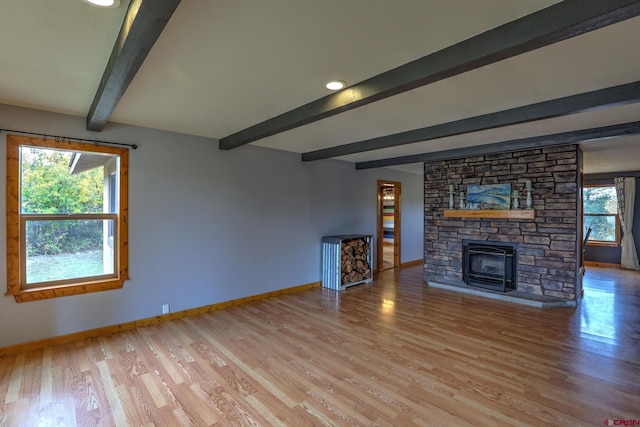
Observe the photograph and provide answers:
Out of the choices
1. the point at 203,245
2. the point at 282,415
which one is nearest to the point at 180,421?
the point at 282,415

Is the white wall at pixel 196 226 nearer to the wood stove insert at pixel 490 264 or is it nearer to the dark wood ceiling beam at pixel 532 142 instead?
the dark wood ceiling beam at pixel 532 142

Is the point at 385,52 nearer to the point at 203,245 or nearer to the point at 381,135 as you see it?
the point at 381,135

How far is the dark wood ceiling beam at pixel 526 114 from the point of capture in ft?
7.98

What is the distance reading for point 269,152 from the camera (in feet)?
16.2

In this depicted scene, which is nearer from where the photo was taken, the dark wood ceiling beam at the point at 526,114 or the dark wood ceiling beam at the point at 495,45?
the dark wood ceiling beam at the point at 495,45

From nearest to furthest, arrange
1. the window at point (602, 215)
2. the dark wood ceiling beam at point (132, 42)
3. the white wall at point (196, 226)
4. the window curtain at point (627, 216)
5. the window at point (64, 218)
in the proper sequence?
1. the dark wood ceiling beam at point (132, 42)
2. the window at point (64, 218)
3. the white wall at point (196, 226)
4. the window curtain at point (627, 216)
5. the window at point (602, 215)

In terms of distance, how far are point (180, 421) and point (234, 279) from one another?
2531 mm

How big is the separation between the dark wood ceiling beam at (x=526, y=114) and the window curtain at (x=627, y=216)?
6.54 meters

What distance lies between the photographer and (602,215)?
7773 mm

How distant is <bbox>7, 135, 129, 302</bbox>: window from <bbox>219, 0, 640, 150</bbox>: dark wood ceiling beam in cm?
271

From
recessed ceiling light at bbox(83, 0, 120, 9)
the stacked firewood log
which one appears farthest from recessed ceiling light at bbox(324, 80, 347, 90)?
the stacked firewood log

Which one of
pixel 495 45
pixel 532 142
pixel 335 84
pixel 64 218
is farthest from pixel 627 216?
pixel 64 218

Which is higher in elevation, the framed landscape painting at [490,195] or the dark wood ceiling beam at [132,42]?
the dark wood ceiling beam at [132,42]

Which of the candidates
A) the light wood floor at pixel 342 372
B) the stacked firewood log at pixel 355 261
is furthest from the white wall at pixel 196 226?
the stacked firewood log at pixel 355 261
